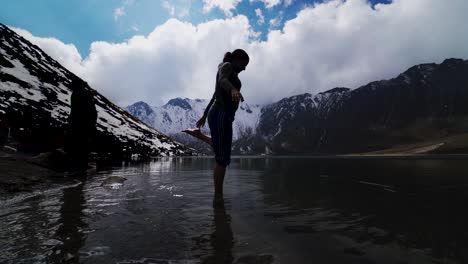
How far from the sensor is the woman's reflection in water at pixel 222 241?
3.04 meters

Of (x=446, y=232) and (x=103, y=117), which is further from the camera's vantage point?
(x=103, y=117)

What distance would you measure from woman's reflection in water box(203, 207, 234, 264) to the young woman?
5.21ft

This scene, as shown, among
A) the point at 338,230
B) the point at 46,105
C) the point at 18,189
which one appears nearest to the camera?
the point at 338,230

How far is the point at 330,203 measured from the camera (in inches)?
264

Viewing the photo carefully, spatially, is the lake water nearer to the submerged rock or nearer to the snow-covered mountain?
the submerged rock

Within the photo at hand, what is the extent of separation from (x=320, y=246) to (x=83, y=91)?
3397 cm

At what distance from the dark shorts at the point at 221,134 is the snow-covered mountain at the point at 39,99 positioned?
30214mm

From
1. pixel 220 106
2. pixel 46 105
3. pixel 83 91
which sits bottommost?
pixel 220 106

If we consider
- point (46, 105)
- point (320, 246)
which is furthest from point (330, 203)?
point (46, 105)

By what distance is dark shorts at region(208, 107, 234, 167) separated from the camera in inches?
267

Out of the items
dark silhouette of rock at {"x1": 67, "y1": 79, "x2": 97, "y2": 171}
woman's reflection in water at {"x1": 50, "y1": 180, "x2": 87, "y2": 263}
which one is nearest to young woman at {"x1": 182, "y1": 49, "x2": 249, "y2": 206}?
woman's reflection in water at {"x1": 50, "y1": 180, "x2": 87, "y2": 263}

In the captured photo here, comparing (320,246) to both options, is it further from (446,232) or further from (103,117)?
(103,117)

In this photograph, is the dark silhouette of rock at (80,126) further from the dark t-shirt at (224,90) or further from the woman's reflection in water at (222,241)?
the woman's reflection in water at (222,241)

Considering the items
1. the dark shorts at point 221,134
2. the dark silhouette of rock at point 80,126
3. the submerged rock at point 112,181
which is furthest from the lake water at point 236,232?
the dark silhouette of rock at point 80,126
